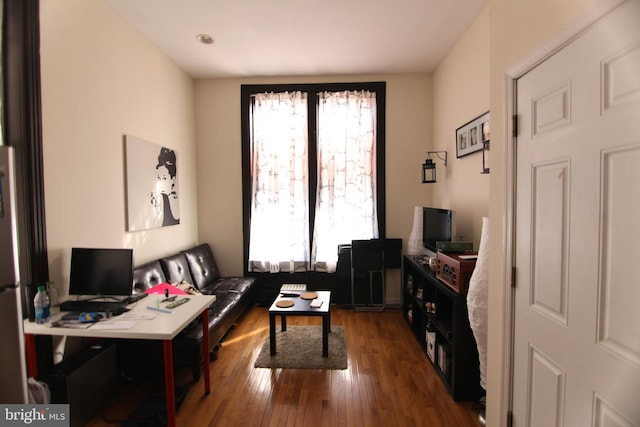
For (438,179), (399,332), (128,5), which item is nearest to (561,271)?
(399,332)

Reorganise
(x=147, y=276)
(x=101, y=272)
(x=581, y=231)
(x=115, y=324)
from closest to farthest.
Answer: (x=581, y=231)
(x=115, y=324)
(x=101, y=272)
(x=147, y=276)

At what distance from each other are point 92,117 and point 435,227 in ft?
10.6

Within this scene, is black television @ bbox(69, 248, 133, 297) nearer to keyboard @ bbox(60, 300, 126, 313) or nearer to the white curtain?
keyboard @ bbox(60, 300, 126, 313)

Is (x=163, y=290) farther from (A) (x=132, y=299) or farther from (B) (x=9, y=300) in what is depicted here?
(B) (x=9, y=300)

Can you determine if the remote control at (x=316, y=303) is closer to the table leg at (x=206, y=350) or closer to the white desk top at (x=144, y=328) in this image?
the table leg at (x=206, y=350)

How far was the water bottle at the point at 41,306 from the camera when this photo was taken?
179 cm

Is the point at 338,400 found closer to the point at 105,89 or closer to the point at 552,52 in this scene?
the point at 552,52

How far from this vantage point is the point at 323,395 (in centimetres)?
219

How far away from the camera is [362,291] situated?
155 inches

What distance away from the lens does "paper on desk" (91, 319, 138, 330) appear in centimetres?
172

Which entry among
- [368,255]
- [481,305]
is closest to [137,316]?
[481,305]

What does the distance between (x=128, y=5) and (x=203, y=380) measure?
3.22 m

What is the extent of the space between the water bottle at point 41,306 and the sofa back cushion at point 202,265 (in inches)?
62.4

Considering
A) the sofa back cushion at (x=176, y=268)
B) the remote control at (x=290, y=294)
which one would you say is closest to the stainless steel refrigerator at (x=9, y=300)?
the sofa back cushion at (x=176, y=268)
